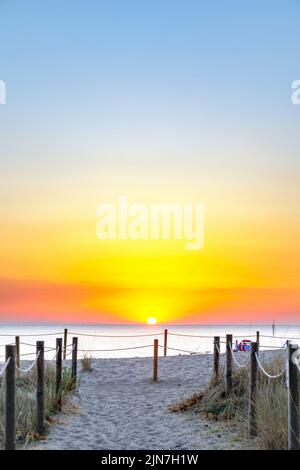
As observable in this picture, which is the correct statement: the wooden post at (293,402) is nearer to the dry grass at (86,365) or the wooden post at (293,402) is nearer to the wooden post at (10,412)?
the wooden post at (10,412)

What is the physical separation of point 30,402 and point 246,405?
3655 millimetres

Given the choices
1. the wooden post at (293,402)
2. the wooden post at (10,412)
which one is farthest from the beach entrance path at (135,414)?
the wooden post at (293,402)

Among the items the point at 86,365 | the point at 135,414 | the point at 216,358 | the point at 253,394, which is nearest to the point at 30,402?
the point at 135,414

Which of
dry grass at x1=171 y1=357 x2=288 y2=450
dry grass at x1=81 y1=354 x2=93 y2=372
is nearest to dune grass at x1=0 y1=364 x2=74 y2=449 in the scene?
dry grass at x1=171 y1=357 x2=288 y2=450

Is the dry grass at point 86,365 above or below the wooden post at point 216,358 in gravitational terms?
below

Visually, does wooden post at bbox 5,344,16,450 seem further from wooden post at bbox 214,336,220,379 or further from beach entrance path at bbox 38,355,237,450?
wooden post at bbox 214,336,220,379

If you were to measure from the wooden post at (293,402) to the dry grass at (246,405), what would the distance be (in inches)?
24.1

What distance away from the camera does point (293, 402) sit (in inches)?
266

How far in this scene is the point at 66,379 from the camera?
40.9 feet

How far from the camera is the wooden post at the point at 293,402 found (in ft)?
22.1

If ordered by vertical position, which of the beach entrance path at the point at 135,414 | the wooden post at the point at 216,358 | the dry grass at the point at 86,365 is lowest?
the beach entrance path at the point at 135,414
